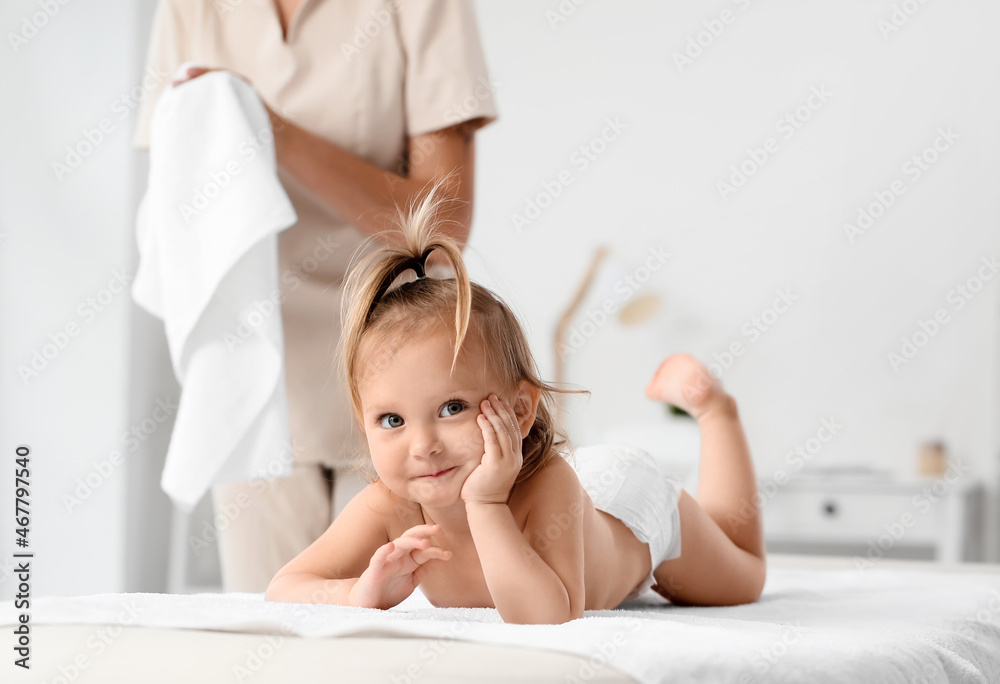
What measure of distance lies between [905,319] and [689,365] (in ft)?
6.72

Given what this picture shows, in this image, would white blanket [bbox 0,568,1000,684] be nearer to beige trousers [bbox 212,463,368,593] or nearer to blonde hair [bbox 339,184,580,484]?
blonde hair [bbox 339,184,580,484]

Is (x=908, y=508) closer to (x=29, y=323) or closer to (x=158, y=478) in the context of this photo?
(x=158, y=478)

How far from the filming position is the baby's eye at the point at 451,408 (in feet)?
2.48

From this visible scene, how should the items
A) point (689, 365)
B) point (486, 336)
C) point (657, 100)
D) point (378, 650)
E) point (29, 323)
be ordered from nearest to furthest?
point (378, 650) → point (486, 336) → point (689, 365) → point (29, 323) → point (657, 100)

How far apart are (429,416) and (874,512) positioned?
221cm

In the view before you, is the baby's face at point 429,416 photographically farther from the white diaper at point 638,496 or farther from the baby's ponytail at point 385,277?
the white diaper at point 638,496

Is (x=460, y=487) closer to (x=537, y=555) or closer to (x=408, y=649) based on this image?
(x=537, y=555)

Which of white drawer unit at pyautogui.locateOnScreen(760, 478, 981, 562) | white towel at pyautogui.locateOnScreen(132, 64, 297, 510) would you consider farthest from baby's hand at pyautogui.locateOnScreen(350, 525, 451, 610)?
white drawer unit at pyautogui.locateOnScreen(760, 478, 981, 562)

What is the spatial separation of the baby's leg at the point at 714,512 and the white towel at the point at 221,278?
0.47 meters

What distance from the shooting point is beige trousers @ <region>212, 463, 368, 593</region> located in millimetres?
1181

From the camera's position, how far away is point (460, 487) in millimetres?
757

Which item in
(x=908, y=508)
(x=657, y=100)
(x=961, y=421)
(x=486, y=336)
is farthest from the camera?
(x=657, y=100)

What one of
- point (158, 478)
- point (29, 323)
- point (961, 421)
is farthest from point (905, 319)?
point (29, 323)

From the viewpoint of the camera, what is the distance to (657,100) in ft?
10.4
